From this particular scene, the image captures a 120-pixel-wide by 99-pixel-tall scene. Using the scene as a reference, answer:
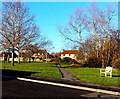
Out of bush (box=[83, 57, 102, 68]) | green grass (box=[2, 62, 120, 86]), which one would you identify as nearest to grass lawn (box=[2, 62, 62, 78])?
green grass (box=[2, 62, 120, 86])

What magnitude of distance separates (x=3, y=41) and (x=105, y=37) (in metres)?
17.8

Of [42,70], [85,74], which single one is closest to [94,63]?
[42,70]

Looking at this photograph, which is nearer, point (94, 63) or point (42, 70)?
point (42, 70)

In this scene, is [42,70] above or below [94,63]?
below

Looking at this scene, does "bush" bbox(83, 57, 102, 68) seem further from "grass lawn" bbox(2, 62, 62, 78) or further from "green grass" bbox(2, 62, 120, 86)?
"green grass" bbox(2, 62, 120, 86)

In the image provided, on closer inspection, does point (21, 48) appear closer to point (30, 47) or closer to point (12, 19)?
point (30, 47)

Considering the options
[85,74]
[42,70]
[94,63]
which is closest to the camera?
[85,74]

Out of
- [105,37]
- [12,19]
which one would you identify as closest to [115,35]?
[105,37]

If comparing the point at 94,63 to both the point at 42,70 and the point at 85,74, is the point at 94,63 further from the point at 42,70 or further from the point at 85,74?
the point at 85,74

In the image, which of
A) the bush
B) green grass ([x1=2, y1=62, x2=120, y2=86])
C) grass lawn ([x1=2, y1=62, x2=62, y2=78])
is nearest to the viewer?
green grass ([x1=2, y1=62, x2=120, y2=86])

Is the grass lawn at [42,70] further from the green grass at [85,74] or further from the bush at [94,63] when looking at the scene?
the bush at [94,63]

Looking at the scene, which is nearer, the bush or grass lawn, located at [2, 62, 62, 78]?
grass lawn, located at [2, 62, 62, 78]

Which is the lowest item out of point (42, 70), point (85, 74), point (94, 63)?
point (85, 74)

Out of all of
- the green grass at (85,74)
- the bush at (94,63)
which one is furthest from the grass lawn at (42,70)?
the bush at (94,63)
